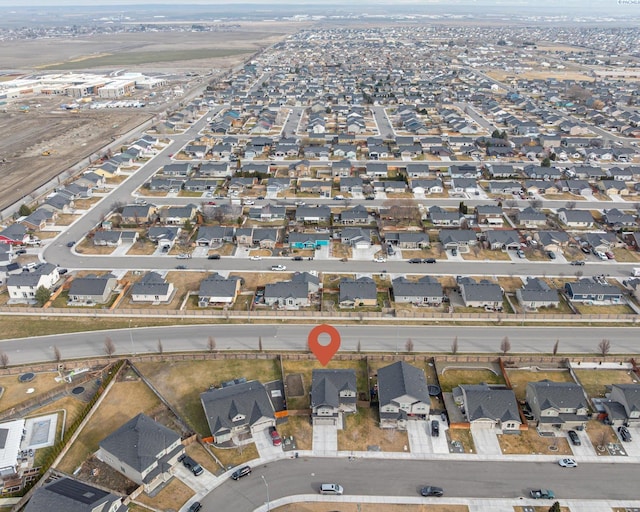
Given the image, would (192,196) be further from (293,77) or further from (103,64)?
(103,64)

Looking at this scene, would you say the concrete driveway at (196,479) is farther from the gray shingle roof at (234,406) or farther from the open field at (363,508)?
the open field at (363,508)

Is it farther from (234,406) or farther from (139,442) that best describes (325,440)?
(139,442)

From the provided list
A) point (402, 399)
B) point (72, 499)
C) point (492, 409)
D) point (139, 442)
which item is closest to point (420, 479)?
point (402, 399)

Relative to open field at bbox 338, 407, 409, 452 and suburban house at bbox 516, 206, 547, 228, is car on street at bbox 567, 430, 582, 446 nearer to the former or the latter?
open field at bbox 338, 407, 409, 452

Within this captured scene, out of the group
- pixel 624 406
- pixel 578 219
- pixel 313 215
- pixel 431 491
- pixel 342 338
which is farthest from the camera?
pixel 313 215

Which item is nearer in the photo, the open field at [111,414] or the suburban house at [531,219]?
the open field at [111,414]

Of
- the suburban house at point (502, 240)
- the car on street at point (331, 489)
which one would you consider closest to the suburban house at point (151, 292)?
the car on street at point (331, 489)

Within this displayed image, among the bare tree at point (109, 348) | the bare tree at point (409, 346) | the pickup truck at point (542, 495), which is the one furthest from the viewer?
the bare tree at point (409, 346)
